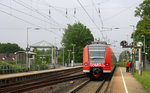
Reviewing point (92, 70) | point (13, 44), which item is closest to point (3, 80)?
point (92, 70)

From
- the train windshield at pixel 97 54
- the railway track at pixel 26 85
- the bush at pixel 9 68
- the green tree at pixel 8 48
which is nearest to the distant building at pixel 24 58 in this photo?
the bush at pixel 9 68

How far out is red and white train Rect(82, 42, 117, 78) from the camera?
21719 mm

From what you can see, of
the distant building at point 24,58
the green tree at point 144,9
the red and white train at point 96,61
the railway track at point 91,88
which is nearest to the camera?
the railway track at point 91,88

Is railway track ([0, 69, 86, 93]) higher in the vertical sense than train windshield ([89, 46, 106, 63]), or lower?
lower

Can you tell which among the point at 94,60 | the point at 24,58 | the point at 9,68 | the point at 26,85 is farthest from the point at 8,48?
the point at 26,85

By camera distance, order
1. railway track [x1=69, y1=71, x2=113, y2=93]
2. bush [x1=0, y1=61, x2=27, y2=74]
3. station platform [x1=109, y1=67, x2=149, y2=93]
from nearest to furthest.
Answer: railway track [x1=69, y1=71, x2=113, y2=93] < station platform [x1=109, y1=67, x2=149, y2=93] < bush [x1=0, y1=61, x2=27, y2=74]

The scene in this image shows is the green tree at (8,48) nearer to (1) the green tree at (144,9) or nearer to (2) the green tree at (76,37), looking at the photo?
(2) the green tree at (76,37)

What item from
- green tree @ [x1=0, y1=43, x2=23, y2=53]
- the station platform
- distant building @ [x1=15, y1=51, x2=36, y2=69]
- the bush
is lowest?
the station platform

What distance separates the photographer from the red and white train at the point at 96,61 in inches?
855

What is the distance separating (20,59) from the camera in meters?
35.6

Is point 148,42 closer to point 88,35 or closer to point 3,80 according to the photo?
point 3,80

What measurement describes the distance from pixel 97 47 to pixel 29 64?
53.0ft

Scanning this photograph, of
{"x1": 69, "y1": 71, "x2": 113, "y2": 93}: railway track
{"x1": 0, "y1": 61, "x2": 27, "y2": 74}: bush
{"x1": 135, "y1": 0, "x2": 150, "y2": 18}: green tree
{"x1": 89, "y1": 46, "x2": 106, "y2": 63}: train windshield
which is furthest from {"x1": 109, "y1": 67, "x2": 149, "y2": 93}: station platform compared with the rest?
{"x1": 135, "y1": 0, "x2": 150, "y2": 18}: green tree

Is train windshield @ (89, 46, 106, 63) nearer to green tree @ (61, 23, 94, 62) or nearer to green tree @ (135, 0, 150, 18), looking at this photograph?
green tree @ (135, 0, 150, 18)
